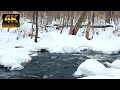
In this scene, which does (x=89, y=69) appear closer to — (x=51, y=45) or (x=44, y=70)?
(x=44, y=70)

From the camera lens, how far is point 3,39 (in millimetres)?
18562

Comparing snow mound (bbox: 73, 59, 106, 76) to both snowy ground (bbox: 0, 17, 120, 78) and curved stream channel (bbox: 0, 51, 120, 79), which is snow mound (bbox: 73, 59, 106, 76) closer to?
curved stream channel (bbox: 0, 51, 120, 79)

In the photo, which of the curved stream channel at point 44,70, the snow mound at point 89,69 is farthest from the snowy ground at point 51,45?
the snow mound at point 89,69

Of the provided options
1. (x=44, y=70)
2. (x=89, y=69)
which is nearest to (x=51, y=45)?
(x=44, y=70)

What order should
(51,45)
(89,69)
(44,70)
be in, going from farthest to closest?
(51,45) < (44,70) < (89,69)

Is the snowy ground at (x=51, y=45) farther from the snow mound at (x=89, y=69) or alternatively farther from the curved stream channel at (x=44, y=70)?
the snow mound at (x=89, y=69)

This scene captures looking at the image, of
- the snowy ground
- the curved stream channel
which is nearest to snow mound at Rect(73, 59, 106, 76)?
the curved stream channel

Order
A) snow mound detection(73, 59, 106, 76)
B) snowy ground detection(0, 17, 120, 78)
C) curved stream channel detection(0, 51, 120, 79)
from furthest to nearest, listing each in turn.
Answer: snowy ground detection(0, 17, 120, 78) < snow mound detection(73, 59, 106, 76) < curved stream channel detection(0, 51, 120, 79)

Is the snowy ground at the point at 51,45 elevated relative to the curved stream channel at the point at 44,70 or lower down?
elevated

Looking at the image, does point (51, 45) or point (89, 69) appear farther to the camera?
point (51, 45)

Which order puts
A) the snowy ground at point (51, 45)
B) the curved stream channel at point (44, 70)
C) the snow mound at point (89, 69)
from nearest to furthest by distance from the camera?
the curved stream channel at point (44, 70), the snow mound at point (89, 69), the snowy ground at point (51, 45)

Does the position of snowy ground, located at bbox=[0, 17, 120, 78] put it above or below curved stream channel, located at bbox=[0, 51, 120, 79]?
above
